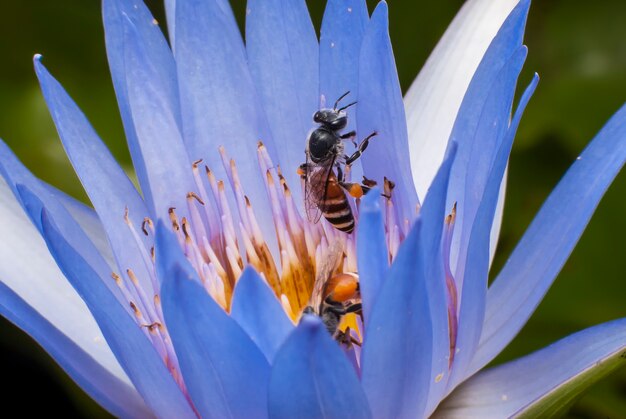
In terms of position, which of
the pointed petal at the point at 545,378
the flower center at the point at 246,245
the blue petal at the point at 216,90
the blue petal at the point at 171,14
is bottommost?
the pointed petal at the point at 545,378

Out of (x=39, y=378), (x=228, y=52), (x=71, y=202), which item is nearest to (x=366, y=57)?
(x=228, y=52)

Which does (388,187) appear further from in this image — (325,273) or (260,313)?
(260,313)

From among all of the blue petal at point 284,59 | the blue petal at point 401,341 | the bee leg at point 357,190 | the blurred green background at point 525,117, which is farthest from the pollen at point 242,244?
the blurred green background at point 525,117

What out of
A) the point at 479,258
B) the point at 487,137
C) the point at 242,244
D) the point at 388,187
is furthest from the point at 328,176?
the point at 479,258

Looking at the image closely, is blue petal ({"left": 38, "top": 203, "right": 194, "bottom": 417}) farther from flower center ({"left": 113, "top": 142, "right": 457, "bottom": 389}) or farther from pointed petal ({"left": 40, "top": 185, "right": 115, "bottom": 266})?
pointed petal ({"left": 40, "top": 185, "right": 115, "bottom": 266})

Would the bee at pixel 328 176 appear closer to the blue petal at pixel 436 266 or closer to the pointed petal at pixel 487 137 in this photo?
the pointed petal at pixel 487 137

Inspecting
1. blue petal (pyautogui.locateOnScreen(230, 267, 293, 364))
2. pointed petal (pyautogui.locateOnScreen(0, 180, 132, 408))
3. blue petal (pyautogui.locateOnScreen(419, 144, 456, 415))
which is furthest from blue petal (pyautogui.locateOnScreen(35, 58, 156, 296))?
blue petal (pyautogui.locateOnScreen(419, 144, 456, 415))

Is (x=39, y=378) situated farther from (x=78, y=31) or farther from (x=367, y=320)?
(x=367, y=320)
